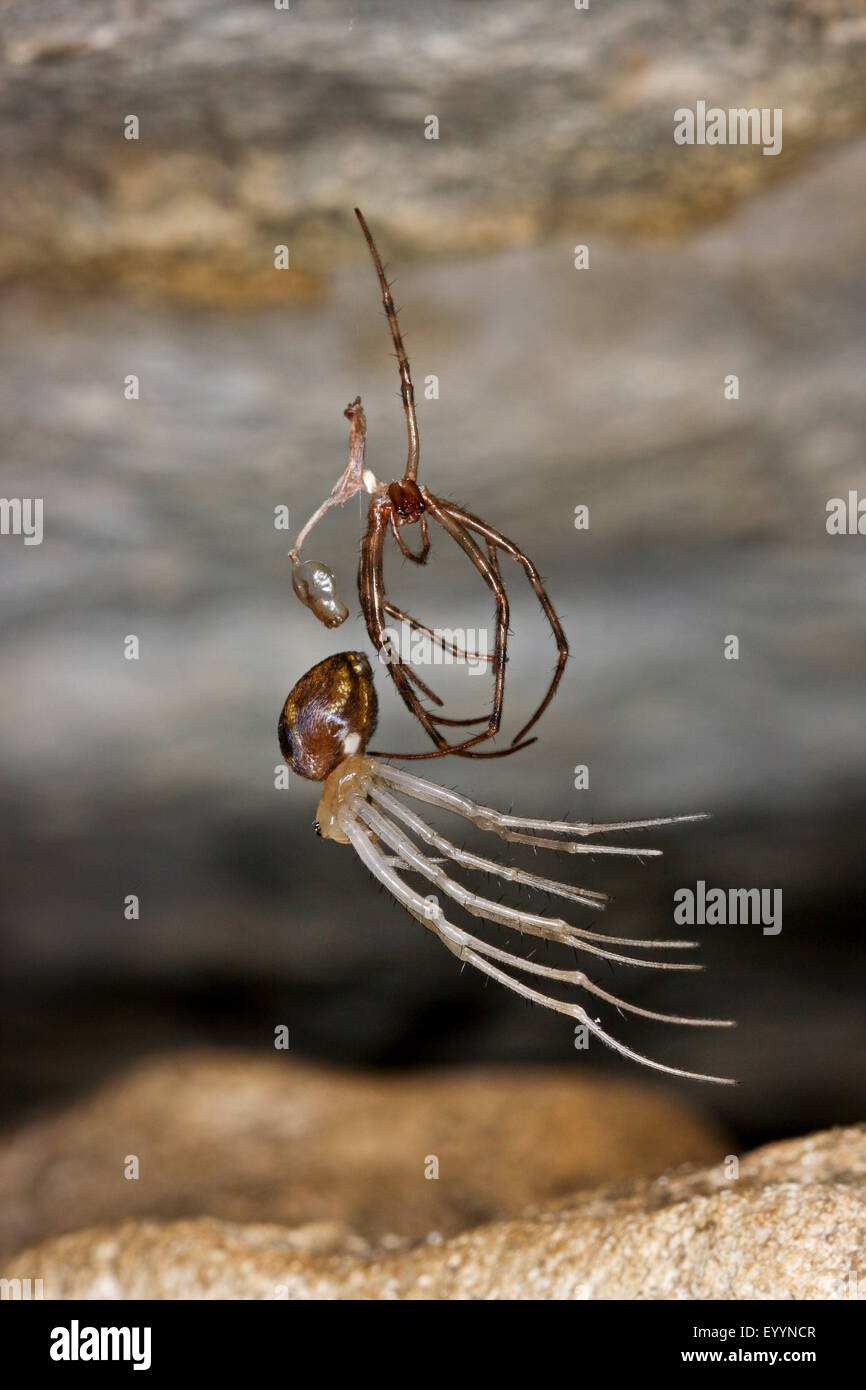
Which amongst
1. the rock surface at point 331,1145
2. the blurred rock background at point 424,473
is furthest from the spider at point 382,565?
the rock surface at point 331,1145

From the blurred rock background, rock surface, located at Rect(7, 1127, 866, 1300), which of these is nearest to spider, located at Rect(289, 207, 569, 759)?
the blurred rock background

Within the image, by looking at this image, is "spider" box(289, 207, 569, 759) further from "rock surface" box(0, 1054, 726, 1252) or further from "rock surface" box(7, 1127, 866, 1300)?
"rock surface" box(0, 1054, 726, 1252)

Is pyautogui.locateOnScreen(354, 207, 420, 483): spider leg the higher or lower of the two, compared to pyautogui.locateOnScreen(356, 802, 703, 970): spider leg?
higher

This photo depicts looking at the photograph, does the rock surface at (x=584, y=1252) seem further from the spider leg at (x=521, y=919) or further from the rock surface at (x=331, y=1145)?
the spider leg at (x=521, y=919)

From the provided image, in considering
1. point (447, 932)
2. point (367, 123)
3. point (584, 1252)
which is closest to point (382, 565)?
point (447, 932)

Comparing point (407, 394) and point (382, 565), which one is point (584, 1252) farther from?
point (407, 394)

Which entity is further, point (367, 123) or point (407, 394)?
point (367, 123)

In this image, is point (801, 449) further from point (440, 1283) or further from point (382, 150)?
point (440, 1283)
